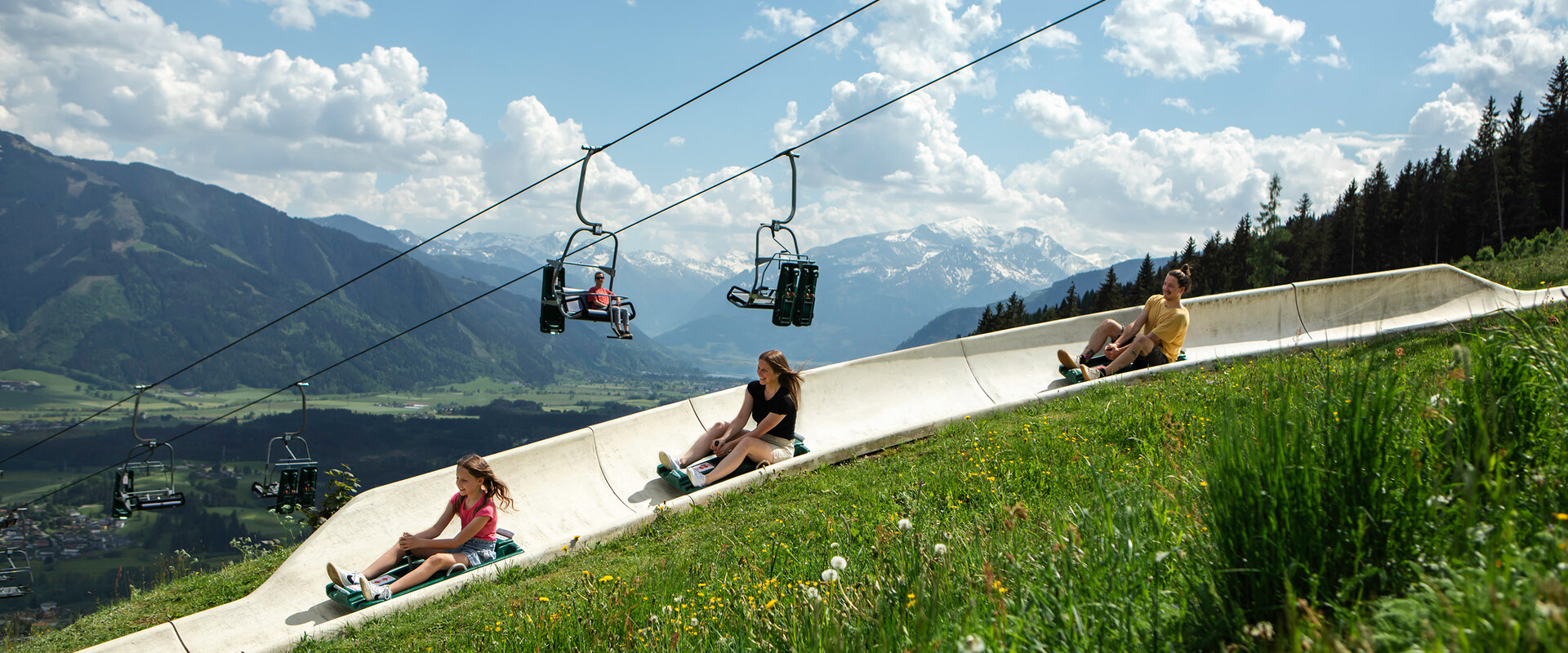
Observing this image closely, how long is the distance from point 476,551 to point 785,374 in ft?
11.9

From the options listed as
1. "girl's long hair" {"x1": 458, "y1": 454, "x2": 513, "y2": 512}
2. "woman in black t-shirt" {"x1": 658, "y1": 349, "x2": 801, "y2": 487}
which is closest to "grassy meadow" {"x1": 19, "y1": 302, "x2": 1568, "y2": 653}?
"girl's long hair" {"x1": 458, "y1": 454, "x2": 513, "y2": 512}

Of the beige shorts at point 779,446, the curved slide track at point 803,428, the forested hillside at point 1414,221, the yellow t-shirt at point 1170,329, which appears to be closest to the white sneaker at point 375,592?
the curved slide track at point 803,428

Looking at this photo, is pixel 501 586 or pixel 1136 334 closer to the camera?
pixel 501 586

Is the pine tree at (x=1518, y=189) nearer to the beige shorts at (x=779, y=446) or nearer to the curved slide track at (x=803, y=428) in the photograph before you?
the curved slide track at (x=803, y=428)

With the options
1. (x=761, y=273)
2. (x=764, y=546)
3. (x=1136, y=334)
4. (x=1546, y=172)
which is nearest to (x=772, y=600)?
(x=764, y=546)

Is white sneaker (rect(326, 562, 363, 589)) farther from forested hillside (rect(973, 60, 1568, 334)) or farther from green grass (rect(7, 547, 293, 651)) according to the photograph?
forested hillside (rect(973, 60, 1568, 334))

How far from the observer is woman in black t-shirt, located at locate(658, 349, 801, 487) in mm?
8828

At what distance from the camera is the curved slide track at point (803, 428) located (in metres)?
7.32

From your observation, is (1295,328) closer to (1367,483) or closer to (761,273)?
(761,273)

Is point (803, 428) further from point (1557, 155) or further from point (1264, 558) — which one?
point (1557, 155)

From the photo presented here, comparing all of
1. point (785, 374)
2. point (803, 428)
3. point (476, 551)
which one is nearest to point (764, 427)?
point (785, 374)

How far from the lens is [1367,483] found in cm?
224

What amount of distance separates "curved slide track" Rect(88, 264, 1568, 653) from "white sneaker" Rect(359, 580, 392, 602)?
47 cm

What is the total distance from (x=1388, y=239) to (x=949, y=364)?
70435mm
